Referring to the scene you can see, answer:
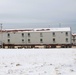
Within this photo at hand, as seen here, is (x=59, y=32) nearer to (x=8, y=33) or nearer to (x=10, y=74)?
(x=8, y=33)

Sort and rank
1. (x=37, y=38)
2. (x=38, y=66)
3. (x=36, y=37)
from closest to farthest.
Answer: (x=38, y=66), (x=37, y=38), (x=36, y=37)

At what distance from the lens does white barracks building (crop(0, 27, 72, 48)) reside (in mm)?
92250

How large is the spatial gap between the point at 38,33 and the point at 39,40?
2.65m

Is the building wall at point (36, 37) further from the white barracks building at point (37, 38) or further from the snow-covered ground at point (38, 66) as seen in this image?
the snow-covered ground at point (38, 66)

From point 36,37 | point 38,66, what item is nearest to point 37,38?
point 36,37

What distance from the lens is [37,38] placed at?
305 feet

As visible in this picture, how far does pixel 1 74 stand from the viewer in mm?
14961

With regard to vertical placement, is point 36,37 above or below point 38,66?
above

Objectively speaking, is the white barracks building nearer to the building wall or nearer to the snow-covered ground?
the building wall

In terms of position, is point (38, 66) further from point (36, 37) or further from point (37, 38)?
point (36, 37)

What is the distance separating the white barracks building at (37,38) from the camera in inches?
3632

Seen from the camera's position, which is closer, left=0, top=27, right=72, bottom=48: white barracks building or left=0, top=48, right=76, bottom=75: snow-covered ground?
left=0, top=48, right=76, bottom=75: snow-covered ground

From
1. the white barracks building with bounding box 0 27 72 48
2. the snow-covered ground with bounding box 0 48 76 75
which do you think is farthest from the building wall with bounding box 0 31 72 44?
the snow-covered ground with bounding box 0 48 76 75

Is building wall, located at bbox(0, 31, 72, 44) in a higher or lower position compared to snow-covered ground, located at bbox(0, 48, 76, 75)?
higher
